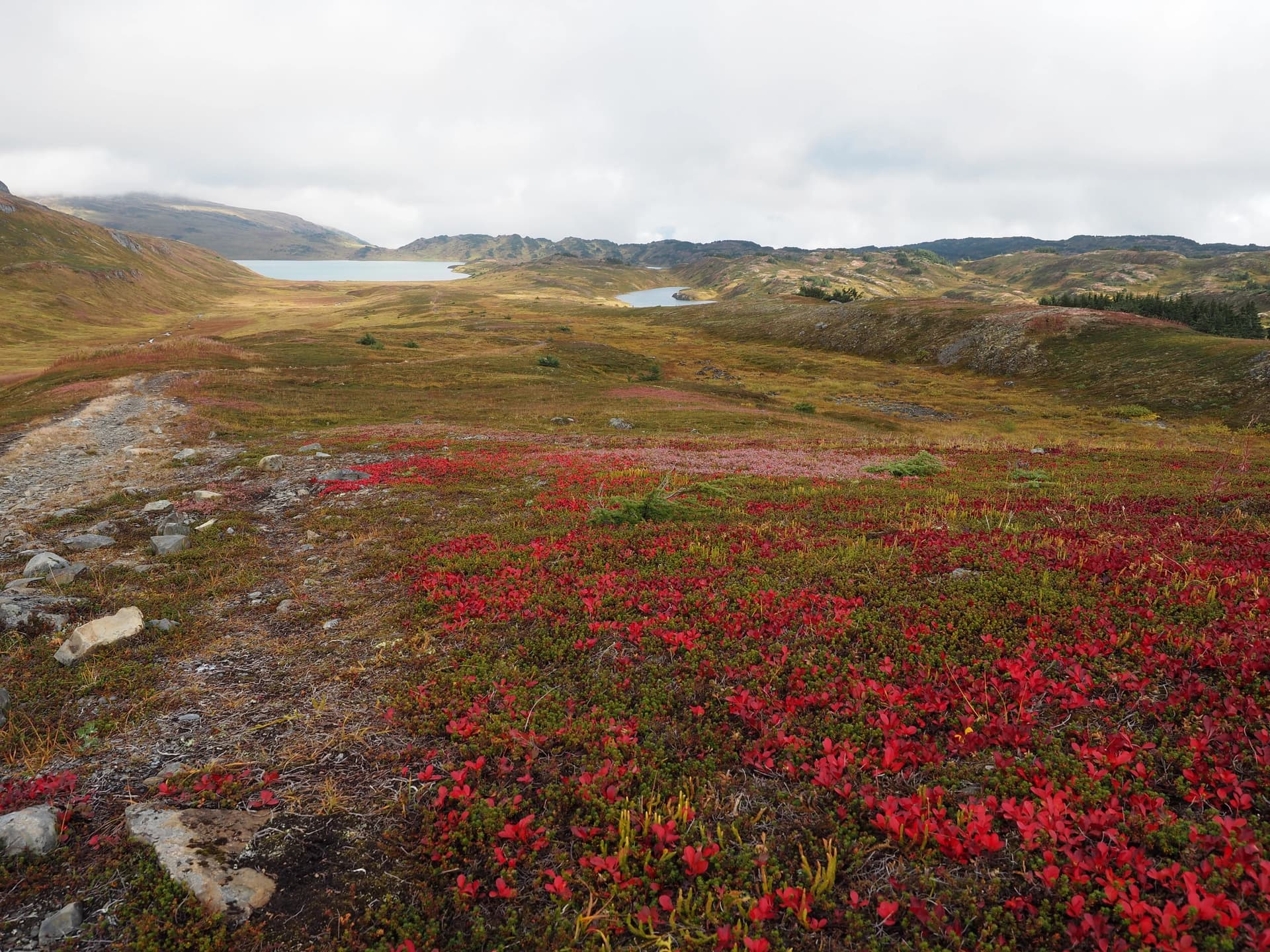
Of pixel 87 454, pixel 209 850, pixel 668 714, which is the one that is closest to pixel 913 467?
pixel 668 714

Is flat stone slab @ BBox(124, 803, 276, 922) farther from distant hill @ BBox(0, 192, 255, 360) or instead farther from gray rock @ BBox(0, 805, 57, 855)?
distant hill @ BBox(0, 192, 255, 360)

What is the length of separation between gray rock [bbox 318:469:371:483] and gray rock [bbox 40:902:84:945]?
16.6m

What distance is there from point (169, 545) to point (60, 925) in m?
11.2

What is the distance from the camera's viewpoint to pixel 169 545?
13.4 meters

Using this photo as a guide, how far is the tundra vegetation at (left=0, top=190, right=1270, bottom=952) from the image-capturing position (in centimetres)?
461

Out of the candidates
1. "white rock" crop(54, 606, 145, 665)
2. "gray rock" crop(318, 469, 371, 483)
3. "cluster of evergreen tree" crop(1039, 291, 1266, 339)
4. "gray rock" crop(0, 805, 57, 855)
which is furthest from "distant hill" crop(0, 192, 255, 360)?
"cluster of evergreen tree" crop(1039, 291, 1266, 339)

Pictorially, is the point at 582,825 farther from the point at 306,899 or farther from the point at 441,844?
the point at 306,899

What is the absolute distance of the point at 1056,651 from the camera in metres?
7.54

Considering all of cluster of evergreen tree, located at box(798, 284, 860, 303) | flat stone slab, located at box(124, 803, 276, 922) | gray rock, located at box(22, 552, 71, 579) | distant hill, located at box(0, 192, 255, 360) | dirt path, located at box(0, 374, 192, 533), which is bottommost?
dirt path, located at box(0, 374, 192, 533)

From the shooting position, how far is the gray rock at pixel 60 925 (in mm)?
4426

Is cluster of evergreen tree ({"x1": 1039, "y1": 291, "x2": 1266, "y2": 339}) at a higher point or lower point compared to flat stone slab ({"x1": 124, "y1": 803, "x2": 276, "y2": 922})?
higher

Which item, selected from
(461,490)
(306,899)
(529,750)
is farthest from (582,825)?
(461,490)

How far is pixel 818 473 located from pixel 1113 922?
18067mm

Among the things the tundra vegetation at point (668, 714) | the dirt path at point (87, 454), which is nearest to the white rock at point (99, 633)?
the tundra vegetation at point (668, 714)
